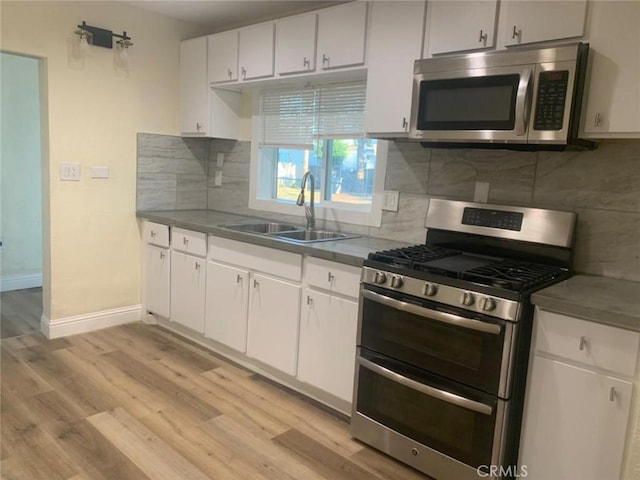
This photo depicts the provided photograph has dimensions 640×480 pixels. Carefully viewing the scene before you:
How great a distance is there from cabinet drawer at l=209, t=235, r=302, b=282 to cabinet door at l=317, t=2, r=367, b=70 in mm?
1161

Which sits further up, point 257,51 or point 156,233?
point 257,51

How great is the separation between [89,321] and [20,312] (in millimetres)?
821

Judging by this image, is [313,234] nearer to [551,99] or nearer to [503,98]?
[503,98]

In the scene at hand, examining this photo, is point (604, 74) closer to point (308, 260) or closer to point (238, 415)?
point (308, 260)

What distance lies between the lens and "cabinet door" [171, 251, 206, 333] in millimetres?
3426

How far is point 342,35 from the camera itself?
110 inches

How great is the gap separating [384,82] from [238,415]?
1955 mm

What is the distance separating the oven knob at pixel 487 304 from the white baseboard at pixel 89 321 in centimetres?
305

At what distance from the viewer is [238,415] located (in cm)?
260

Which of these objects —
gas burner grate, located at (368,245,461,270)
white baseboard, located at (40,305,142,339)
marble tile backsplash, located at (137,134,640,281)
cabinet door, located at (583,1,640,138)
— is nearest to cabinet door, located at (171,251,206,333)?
white baseboard, located at (40,305,142,339)

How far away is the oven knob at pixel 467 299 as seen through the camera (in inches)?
75.3

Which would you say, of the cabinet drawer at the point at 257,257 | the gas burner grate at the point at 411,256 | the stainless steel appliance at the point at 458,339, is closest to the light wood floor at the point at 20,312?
the cabinet drawer at the point at 257,257

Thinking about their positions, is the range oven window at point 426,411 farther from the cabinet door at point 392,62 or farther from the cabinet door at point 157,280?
the cabinet door at point 157,280

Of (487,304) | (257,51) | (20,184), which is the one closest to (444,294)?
(487,304)
